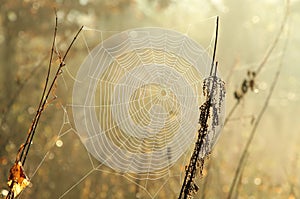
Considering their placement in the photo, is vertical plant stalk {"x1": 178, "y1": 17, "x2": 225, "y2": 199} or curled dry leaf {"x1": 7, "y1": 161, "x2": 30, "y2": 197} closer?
vertical plant stalk {"x1": 178, "y1": 17, "x2": 225, "y2": 199}

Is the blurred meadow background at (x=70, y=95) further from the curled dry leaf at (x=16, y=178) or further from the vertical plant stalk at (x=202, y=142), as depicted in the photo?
the vertical plant stalk at (x=202, y=142)

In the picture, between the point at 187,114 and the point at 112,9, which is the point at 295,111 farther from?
the point at 187,114

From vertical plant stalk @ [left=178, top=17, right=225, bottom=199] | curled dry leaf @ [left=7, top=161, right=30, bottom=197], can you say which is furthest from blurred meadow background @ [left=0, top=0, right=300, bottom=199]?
vertical plant stalk @ [left=178, top=17, right=225, bottom=199]

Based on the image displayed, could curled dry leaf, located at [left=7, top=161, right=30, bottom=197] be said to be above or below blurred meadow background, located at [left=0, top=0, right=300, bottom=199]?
below

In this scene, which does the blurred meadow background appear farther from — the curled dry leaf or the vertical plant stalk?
the vertical plant stalk

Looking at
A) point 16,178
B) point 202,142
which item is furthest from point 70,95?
point 202,142

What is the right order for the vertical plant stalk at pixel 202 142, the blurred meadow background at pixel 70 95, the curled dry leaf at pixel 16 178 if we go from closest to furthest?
the vertical plant stalk at pixel 202 142 < the curled dry leaf at pixel 16 178 < the blurred meadow background at pixel 70 95

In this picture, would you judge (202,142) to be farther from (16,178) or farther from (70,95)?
(70,95)

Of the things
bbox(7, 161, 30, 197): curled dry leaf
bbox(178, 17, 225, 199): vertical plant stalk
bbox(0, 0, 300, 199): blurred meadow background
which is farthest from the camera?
bbox(0, 0, 300, 199): blurred meadow background

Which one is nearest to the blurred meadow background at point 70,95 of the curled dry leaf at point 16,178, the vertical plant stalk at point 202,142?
the curled dry leaf at point 16,178
